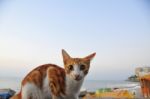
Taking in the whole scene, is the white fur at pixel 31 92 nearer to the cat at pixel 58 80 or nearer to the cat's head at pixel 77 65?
the cat at pixel 58 80

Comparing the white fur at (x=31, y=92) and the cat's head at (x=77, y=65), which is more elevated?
the cat's head at (x=77, y=65)

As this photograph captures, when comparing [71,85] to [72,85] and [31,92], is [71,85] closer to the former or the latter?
[72,85]

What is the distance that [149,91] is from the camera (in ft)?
6.71

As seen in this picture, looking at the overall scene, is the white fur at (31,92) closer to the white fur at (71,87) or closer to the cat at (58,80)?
the cat at (58,80)

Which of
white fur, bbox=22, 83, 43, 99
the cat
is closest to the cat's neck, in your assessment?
the cat

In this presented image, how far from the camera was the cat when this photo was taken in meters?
0.88

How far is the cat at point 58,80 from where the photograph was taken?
0.88 m

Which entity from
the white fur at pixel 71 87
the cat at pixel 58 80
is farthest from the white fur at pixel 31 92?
the white fur at pixel 71 87

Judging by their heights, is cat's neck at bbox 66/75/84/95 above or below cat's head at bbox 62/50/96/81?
below

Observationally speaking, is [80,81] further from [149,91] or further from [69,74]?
[149,91]

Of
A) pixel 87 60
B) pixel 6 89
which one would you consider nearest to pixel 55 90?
pixel 87 60

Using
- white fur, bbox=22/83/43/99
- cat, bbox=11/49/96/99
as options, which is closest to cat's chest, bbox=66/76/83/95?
cat, bbox=11/49/96/99

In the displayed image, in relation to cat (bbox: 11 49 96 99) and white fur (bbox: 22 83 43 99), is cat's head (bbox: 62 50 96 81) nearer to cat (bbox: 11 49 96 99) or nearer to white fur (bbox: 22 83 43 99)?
cat (bbox: 11 49 96 99)

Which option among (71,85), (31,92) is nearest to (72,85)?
(71,85)
